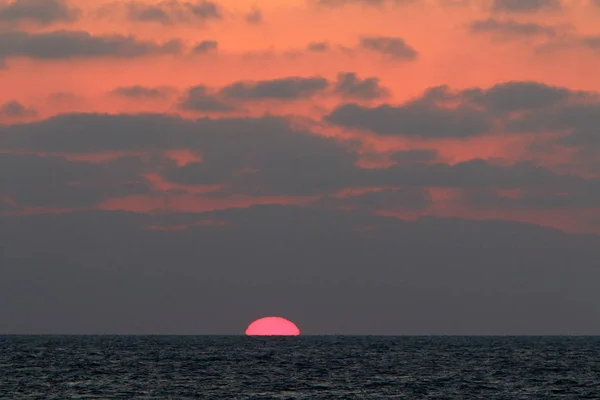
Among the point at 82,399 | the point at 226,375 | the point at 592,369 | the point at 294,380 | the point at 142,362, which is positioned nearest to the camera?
the point at 82,399

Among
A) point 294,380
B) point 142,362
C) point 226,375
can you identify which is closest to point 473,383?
point 294,380

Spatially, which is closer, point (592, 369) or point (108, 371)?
point (108, 371)

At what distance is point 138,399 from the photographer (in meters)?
73.2

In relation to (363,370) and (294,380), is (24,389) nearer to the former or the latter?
(294,380)

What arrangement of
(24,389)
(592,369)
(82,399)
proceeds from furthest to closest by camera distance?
(592,369), (24,389), (82,399)

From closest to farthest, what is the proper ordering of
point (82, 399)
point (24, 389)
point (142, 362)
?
point (82, 399), point (24, 389), point (142, 362)

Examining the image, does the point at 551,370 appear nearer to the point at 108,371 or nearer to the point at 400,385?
the point at 400,385

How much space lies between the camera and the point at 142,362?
12712 cm

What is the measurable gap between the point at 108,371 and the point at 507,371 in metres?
45.5

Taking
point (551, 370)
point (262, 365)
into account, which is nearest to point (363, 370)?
point (262, 365)

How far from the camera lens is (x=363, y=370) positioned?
111 m

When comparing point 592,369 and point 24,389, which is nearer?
point 24,389

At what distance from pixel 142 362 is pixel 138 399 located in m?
54.9

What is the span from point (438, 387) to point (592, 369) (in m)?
40.2
